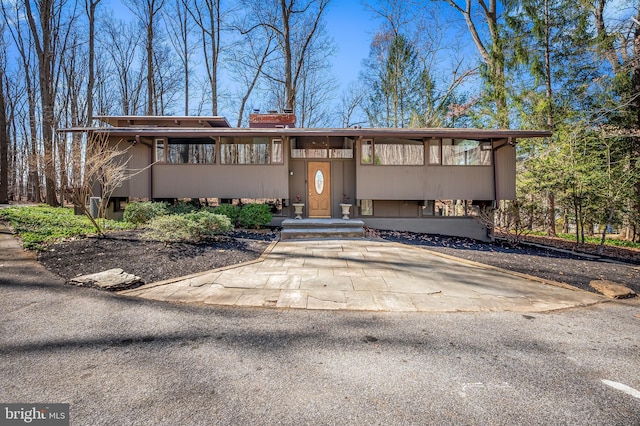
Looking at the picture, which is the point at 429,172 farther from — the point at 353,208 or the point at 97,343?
the point at 97,343

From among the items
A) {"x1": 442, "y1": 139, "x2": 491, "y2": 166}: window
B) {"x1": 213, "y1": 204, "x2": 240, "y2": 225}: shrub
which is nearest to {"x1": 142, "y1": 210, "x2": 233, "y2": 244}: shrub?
{"x1": 213, "y1": 204, "x2": 240, "y2": 225}: shrub

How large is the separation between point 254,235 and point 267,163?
2.86m

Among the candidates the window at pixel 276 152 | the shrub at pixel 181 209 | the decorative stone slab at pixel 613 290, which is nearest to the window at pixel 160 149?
the shrub at pixel 181 209

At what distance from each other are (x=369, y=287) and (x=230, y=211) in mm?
5994

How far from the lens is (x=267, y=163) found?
9656 mm

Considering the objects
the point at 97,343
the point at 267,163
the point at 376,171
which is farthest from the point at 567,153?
the point at 97,343

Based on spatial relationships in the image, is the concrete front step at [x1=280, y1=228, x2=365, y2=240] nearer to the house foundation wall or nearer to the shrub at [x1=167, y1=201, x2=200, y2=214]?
the house foundation wall

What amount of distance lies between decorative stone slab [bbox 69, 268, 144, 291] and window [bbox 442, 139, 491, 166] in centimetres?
912

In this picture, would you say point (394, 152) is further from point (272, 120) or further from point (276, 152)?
point (272, 120)

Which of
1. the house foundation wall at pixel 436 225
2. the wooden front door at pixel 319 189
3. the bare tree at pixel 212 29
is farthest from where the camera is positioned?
the bare tree at pixel 212 29

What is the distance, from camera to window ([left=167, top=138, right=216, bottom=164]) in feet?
31.8

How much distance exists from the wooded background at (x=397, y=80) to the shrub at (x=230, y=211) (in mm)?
3364

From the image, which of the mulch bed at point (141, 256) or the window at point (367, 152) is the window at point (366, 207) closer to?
the window at point (367, 152)

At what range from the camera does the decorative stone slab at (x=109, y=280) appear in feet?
12.4
